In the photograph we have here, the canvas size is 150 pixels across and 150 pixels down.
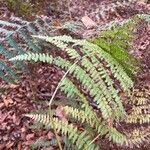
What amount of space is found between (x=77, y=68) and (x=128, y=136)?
62 centimetres

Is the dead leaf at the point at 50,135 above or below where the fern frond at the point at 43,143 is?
below

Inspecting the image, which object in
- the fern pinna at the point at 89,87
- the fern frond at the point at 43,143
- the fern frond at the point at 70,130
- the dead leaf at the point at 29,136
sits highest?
the fern pinna at the point at 89,87

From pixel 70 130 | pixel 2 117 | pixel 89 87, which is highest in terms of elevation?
pixel 89 87

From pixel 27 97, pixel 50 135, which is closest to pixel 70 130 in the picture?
pixel 50 135

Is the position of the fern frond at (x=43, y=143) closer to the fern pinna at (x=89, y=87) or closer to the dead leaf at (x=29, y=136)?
the dead leaf at (x=29, y=136)

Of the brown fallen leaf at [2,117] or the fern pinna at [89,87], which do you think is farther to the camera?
the brown fallen leaf at [2,117]

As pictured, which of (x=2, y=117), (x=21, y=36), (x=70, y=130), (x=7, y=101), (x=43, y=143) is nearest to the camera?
(x=70, y=130)

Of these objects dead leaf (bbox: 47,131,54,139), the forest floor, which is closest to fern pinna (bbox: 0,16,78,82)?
the forest floor

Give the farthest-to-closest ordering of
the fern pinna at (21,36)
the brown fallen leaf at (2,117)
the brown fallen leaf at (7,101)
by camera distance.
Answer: the brown fallen leaf at (7,101), the brown fallen leaf at (2,117), the fern pinna at (21,36)

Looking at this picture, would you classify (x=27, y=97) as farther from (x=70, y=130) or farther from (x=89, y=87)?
(x=89, y=87)

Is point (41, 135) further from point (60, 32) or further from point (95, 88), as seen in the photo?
point (95, 88)

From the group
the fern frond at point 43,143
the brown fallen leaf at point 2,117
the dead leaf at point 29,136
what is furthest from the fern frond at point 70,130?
the brown fallen leaf at point 2,117

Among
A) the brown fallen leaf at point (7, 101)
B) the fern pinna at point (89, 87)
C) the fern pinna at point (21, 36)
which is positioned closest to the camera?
the fern pinna at point (89, 87)

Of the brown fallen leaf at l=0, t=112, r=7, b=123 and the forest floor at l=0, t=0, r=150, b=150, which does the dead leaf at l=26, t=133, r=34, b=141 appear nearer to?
the forest floor at l=0, t=0, r=150, b=150
